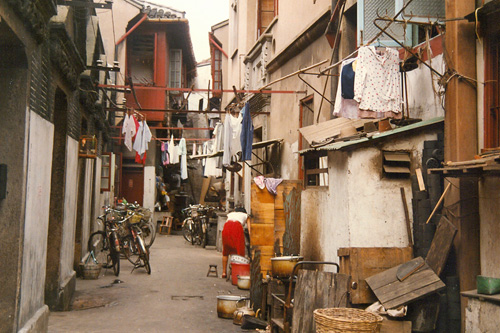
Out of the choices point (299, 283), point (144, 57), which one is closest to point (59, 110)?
point (299, 283)

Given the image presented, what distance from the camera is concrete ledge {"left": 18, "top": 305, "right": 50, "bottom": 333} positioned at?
6.25 metres

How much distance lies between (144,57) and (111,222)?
17.0 meters

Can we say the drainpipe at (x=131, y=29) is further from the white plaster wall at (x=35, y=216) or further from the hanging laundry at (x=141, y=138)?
the white plaster wall at (x=35, y=216)

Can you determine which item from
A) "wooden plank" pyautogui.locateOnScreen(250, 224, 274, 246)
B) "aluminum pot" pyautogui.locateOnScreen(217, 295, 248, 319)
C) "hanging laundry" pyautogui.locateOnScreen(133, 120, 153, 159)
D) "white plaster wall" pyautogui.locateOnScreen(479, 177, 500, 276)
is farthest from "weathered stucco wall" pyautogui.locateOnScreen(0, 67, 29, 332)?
"hanging laundry" pyautogui.locateOnScreen(133, 120, 153, 159)

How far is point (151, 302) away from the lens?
1016 cm

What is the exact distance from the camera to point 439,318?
6.21m

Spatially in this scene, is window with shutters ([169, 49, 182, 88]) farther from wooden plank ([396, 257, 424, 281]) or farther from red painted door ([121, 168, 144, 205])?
wooden plank ([396, 257, 424, 281])

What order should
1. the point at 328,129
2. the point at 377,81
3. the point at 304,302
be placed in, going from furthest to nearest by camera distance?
the point at 328,129 < the point at 377,81 < the point at 304,302

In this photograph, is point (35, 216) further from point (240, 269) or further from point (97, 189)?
point (97, 189)

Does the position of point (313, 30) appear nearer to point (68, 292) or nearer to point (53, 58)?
point (53, 58)

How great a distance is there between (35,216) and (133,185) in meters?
20.1

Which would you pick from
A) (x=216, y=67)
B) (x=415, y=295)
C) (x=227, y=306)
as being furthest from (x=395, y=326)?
(x=216, y=67)

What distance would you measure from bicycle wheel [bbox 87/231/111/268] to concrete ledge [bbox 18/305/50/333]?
5709 millimetres

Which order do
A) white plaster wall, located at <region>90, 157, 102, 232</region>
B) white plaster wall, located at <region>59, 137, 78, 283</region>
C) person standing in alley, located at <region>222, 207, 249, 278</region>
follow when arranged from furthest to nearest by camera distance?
white plaster wall, located at <region>90, 157, 102, 232</region> < person standing in alley, located at <region>222, 207, 249, 278</region> < white plaster wall, located at <region>59, 137, 78, 283</region>
